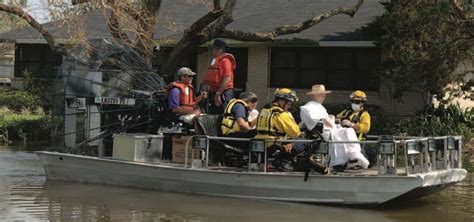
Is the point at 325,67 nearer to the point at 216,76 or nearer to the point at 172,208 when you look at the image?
the point at 216,76

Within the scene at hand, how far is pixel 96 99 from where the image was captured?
13.7 m

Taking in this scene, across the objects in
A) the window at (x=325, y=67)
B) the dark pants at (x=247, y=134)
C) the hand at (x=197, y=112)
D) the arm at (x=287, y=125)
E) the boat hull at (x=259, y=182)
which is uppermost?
the window at (x=325, y=67)

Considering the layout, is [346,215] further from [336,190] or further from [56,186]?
[56,186]

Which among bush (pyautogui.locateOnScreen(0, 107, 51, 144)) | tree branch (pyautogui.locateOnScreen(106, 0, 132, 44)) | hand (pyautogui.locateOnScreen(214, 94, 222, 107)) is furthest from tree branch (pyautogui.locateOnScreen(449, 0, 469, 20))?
bush (pyautogui.locateOnScreen(0, 107, 51, 144))

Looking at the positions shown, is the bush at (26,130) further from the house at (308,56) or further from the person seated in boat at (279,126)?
the person seated in boat at (279,126)

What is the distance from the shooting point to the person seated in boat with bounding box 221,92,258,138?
12.3m

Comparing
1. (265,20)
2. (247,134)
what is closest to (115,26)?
(247,134)

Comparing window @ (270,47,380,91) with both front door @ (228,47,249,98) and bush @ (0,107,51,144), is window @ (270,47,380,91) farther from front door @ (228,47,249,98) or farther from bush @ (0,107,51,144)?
bush @ (0,107,51,144)

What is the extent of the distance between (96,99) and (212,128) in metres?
2.33

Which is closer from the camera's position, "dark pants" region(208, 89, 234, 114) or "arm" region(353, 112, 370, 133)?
"arm" region(353, 112, 370, 133)

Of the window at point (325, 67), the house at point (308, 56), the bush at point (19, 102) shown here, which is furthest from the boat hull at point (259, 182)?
the bush at point (19, 102)

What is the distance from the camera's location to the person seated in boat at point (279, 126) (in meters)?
11.7

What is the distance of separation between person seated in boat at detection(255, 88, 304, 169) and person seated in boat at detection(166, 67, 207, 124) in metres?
1.62

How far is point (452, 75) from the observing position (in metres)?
21.0
